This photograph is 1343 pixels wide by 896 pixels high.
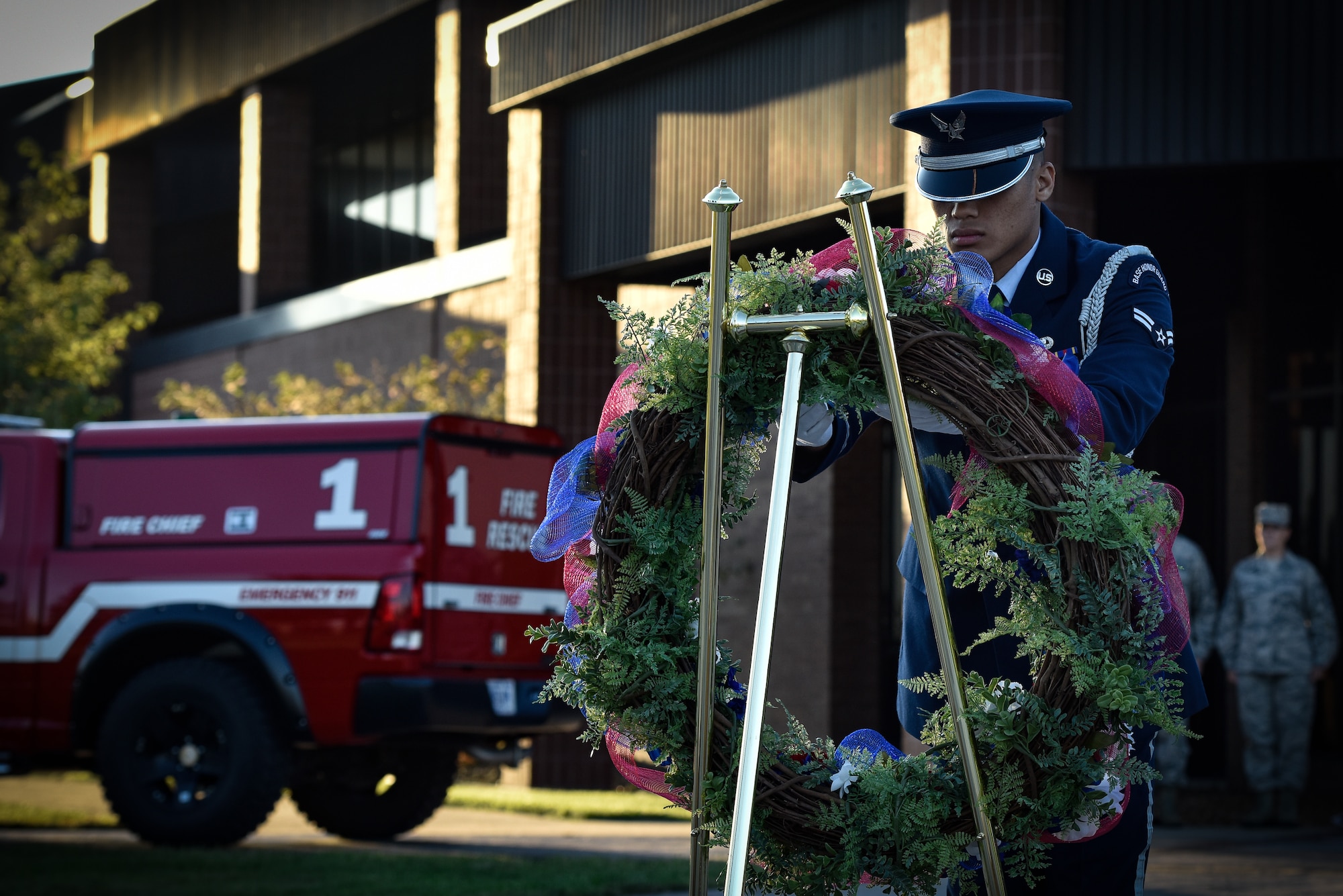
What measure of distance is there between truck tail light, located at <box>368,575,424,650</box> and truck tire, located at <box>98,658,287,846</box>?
2.23 feet

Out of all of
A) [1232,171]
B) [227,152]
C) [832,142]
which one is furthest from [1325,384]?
[227,152]

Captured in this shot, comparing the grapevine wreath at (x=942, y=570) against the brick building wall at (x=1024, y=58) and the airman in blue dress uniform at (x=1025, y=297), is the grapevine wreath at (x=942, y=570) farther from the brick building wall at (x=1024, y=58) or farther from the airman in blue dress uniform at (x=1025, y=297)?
the brick building wall at (x=1024, y=58)

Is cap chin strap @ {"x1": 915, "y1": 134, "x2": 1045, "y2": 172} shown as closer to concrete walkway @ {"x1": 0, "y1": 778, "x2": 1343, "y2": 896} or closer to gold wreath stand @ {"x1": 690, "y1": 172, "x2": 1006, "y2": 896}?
gold wreath stand @ {"x1": 690, "y1": 172, "x2": 1006, "y2": 896}

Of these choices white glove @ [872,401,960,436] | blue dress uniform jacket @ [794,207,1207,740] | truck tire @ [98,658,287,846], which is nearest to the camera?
white glove @ [872,401,960,436]

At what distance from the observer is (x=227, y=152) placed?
24594 mm

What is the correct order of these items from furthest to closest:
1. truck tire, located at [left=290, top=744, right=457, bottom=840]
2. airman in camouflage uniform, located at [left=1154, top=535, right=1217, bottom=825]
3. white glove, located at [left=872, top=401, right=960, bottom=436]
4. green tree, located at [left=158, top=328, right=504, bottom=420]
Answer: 1. green tree, located at [left=158, top=328, right=504, bottom=420]
2. airman in camouflage uniform, located at [left=1154, top=535, right=1217, bottom=825]
3. truck tire, located at [left=290, top=744, right=457, bottom=840]
4. white glove, located at [left=872, top=401, right=960, bottom=436]

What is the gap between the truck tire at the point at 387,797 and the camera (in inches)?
386

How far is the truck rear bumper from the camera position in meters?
8.77

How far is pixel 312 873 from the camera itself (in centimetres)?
773

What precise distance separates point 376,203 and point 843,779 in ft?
59.0

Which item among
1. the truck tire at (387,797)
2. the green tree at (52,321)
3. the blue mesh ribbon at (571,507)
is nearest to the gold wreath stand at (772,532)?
the blue mesh ribbon at (571,507)

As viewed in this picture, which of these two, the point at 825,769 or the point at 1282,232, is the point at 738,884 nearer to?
the point at 825,769

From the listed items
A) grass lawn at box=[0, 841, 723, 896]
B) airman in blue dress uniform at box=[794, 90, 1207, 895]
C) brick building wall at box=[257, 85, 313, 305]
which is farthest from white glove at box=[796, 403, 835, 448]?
brick building wall at box=[257, 85, 313, 305]

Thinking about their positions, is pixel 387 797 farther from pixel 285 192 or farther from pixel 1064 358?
pixel 285 192
